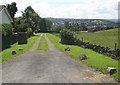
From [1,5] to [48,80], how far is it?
38.9 m

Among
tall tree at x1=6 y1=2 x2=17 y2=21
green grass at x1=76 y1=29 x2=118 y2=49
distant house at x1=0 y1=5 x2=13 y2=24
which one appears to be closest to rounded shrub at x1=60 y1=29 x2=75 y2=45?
green grass at x1=76 y1=29 x2=118 y2=49

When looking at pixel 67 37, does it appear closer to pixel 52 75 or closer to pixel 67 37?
pixel 67 37

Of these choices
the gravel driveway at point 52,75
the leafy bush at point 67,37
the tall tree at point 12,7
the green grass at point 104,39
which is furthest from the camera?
the tall tree at point 12,7

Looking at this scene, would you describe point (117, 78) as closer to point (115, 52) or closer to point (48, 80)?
point (48, 80)

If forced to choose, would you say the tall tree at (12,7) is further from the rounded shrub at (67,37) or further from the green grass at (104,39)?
the rounded shrub at (67,37)

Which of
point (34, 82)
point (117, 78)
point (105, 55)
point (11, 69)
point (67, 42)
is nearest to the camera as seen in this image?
point (34, 82)

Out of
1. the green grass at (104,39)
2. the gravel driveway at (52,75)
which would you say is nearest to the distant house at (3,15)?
the green grass at (104,39)

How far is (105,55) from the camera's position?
25.8m

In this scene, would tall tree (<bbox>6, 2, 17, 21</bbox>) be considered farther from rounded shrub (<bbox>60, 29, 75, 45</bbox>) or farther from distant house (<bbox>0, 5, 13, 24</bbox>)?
rounded shrub (<bbox>60, 29, 75, 45</bbox>)

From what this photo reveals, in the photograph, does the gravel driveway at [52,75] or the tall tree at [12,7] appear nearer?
the gravel driveway at [52,75]

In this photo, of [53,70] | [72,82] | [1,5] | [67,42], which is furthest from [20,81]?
[1,5]

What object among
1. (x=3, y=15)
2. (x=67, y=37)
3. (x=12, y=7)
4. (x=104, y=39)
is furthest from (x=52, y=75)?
(x=12, y=7)

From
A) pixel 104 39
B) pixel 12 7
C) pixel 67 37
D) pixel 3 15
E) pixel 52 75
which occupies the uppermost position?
pixel 12 7

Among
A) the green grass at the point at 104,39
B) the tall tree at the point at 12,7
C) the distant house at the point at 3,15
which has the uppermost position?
the tall tree at the point at 12,7
